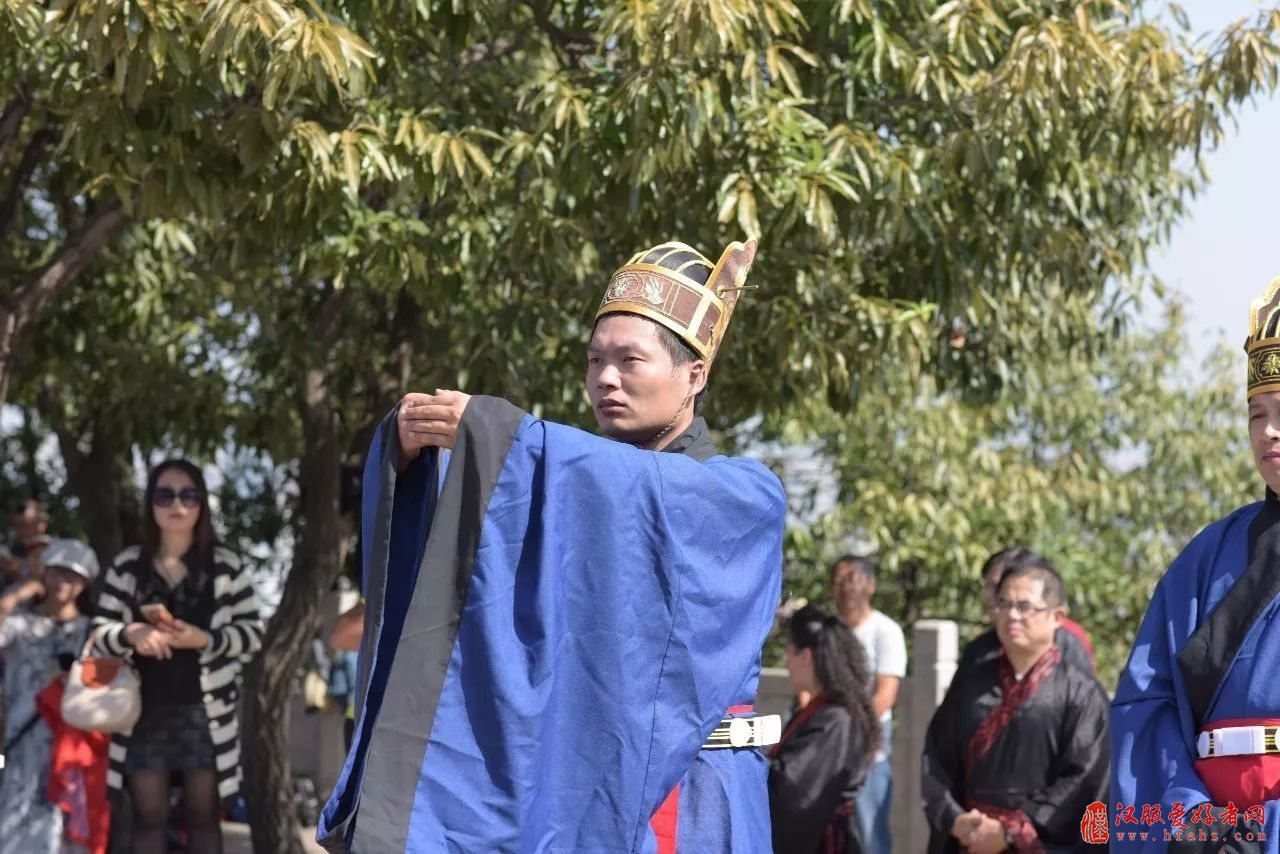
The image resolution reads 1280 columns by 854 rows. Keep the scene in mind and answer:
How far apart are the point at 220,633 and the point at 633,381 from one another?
337 centimetres

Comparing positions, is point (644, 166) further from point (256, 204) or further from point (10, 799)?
point (10, 799)

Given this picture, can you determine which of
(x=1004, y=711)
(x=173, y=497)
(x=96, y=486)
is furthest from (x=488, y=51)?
(x=96, y=486)

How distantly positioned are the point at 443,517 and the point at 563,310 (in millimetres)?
4505

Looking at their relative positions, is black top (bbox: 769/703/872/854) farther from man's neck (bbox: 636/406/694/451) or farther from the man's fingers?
the man's fingers

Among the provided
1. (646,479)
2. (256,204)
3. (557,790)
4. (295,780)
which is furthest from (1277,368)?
(295,780)

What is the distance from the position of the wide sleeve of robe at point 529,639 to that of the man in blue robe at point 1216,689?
1.04 metres

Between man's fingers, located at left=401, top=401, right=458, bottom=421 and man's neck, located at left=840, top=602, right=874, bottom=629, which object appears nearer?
man's fingers, located at left=401, top=401, right=458, bottom=421

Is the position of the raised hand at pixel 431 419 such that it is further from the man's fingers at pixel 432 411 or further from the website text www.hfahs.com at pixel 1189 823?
the website text www.hfahs.com at pixel 1189 823

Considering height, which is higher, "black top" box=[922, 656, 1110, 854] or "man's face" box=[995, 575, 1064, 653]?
"man's face" box=[995, 575, 1064, 653]

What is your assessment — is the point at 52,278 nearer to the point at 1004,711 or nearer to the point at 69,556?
the point at 69,556

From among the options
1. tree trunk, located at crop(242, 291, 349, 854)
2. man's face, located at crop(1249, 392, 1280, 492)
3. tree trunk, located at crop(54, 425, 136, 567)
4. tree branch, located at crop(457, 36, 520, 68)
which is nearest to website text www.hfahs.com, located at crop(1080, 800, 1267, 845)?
man's face, located at crop(1249, 392, 1280, 492)

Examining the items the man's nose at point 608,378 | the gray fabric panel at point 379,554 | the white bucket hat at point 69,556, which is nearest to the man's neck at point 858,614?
the white bucket hat at point 69,556

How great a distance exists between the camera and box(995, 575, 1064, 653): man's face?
5395 mm

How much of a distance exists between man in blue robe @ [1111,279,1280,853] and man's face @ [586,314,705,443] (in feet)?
3.91
